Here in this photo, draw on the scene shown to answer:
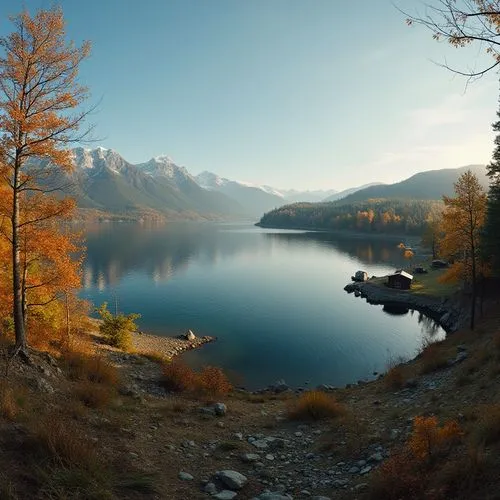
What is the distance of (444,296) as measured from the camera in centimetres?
6544

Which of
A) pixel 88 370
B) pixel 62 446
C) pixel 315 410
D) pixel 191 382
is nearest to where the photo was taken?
pixel 62 446

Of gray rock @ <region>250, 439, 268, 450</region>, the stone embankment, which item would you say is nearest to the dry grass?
gray rock @ <region>250, 439, 268, 450</region>

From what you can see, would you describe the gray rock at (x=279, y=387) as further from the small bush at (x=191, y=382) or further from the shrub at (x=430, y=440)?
the shrub at (x=430, y=440)

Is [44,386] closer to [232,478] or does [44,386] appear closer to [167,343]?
[232,478]

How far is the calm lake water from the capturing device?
4150 centimetres

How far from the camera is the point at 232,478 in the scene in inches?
411

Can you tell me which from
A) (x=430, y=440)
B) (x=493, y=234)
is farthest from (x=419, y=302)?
(x=430, y=440)

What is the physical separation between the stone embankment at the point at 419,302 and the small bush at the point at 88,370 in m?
44.9

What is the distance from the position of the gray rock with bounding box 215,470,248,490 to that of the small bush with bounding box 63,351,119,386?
35.8 ft

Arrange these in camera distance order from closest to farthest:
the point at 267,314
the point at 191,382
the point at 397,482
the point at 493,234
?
the point at 397,482 < the point at 191,382 < the point at 493,234 < the point at 267,314

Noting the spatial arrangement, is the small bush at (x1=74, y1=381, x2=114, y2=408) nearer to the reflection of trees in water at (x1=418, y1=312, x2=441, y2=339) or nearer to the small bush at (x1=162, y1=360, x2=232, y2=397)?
the small bush at (x1=162, y1=360, x2=232, y2=397)

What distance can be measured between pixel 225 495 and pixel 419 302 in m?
66.8

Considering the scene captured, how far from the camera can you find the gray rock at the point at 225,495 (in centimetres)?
959

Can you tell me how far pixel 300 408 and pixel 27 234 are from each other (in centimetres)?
1593
